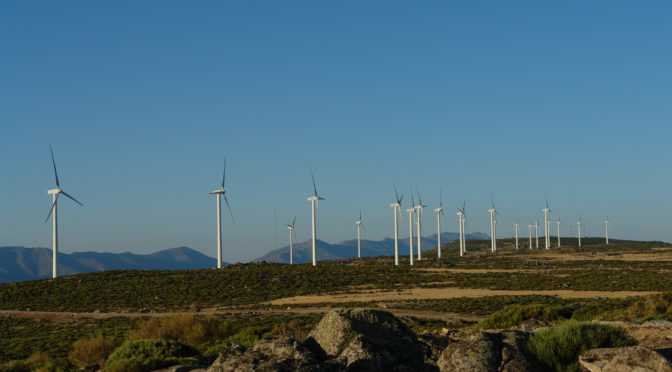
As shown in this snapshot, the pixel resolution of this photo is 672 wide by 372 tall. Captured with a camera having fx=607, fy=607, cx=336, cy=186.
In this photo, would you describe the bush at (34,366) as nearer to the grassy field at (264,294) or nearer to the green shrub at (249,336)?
the green shrub at (249,336)

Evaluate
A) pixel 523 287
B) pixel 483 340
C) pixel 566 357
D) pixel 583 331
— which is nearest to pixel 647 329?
pixel 583 331

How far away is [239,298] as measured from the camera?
8088 cm

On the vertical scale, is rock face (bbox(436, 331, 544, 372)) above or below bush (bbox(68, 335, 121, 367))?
above

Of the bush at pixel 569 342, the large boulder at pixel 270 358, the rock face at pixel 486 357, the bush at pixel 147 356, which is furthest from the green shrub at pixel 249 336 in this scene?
the bush at pixel 569 342

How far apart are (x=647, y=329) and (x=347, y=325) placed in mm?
9038

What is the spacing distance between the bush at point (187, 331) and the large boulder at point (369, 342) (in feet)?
62.5

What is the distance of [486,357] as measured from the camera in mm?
12125

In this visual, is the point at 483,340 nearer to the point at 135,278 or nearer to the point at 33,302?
the point at 33,302

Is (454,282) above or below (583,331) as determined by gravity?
below

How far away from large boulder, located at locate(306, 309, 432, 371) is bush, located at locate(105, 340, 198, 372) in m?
6.37

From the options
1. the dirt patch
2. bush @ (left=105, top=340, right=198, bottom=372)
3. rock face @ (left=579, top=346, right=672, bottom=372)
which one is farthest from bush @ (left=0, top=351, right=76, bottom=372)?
the dirt patch

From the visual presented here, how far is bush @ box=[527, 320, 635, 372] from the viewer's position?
41.7ft

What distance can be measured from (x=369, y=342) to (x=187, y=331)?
72.1ft

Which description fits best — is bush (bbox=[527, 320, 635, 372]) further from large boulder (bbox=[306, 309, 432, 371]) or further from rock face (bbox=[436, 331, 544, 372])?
large boulder (bbox=[306, 309, 432, 371])
